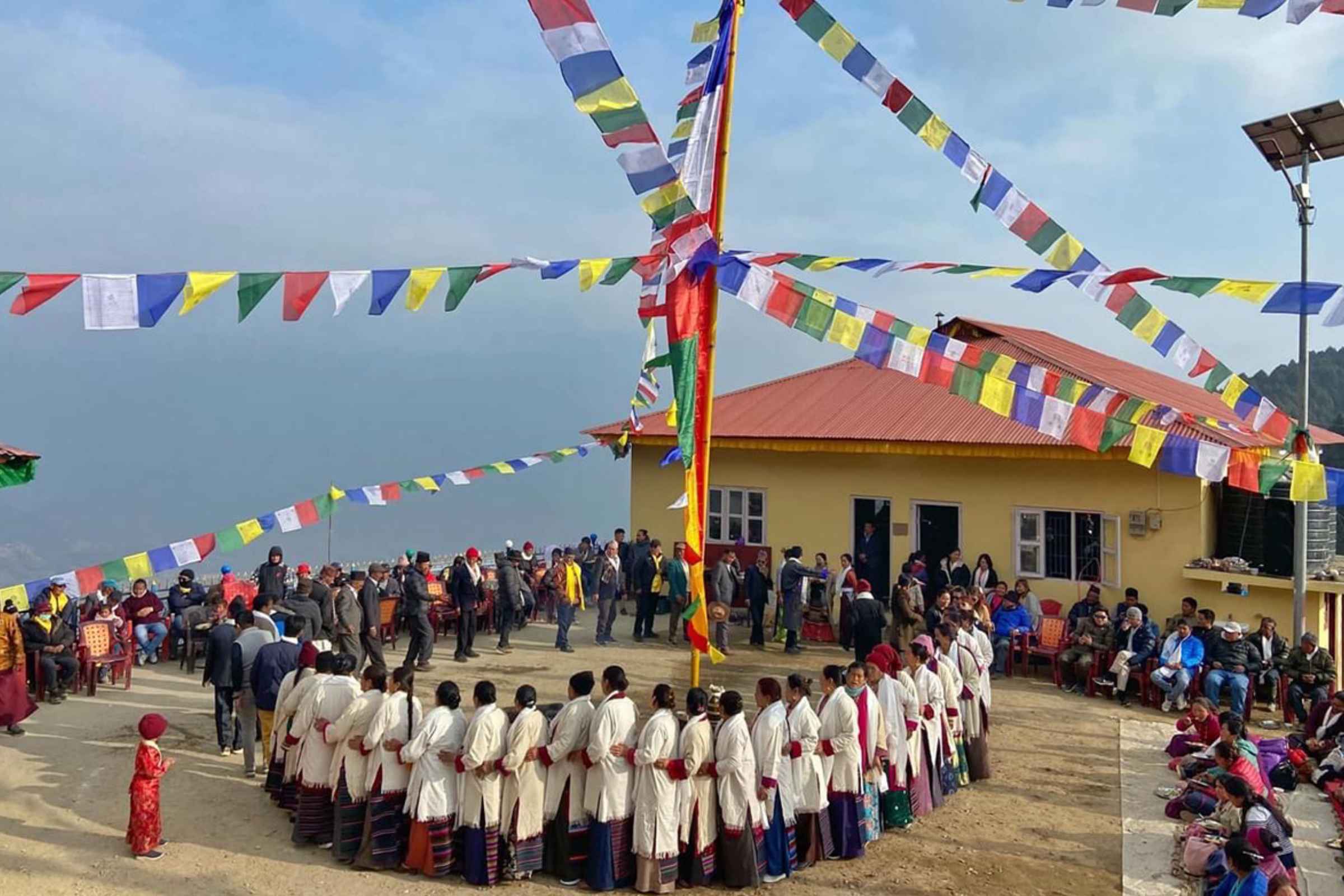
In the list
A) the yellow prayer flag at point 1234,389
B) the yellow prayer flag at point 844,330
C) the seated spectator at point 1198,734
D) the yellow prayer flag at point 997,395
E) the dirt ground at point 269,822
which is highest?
the yellow prayer flag at point 844,330

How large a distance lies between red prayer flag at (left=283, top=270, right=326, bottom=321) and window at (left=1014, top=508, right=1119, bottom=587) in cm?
1146

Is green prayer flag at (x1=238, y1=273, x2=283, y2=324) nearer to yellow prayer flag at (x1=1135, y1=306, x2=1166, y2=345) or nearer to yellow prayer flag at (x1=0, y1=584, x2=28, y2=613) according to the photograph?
yellow prayer flag at (x1=0, y1=584, x2=28, y2=613)

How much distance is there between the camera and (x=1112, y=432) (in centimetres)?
811

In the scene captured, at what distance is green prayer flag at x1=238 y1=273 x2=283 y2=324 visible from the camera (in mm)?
7566

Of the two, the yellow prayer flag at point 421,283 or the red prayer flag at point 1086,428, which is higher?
the yellow prayer flag at point 421,283

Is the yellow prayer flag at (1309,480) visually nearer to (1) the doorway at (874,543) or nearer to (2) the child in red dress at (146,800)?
(1) the doorway at (874,543)

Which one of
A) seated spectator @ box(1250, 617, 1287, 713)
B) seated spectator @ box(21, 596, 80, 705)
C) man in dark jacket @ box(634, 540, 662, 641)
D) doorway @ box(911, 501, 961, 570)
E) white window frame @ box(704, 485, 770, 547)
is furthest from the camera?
white window frame @ box(704, 485, 770, 547)

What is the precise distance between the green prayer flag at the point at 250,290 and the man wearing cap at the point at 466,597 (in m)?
6.16

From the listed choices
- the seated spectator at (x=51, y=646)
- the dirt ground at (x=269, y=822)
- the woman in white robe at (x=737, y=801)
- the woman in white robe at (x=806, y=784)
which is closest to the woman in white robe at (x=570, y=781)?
the dirt ground at (x=269, y=822)

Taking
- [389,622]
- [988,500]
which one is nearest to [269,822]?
[389,622]

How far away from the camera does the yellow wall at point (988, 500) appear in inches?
547

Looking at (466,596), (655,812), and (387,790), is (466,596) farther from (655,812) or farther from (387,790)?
(655,812)

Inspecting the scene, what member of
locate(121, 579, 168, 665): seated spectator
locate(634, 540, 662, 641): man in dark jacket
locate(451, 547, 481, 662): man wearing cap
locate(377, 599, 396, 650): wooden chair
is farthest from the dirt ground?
locate(634, 540, 662, 641): man in dark jacket

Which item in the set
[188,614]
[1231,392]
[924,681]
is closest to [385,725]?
[924,681]
